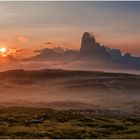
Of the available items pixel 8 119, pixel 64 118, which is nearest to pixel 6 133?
pixel 8 119

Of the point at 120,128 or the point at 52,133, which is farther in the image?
the point at 120,128

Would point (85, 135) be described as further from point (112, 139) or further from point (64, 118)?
point (64, 118)

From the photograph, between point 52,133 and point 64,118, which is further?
point 64,118

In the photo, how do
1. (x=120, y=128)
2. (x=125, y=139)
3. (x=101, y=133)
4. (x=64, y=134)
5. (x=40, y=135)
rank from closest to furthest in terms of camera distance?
(x=125, y=139) → (x=40, y=135) → (x=64, y=134) → (x=101, y=133) → (x=120, y=128)

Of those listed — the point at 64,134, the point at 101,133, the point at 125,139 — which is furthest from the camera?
the point at 101,133

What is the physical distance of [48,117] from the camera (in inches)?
4097

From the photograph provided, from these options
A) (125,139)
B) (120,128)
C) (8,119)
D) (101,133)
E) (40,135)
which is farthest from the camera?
(8,119)

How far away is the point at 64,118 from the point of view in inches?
4090

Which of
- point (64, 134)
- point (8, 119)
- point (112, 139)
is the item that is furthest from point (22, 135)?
point (8, 119)

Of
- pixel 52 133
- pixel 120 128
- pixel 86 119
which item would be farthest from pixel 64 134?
pixel 86 119

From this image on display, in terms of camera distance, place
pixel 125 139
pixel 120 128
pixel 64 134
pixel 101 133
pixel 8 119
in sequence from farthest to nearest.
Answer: pixel 8 119, pixel 120 128, pixel 101 133, pixel 64 134, pixel 125 139

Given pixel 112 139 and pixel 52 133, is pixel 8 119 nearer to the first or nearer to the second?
Result: pixel 52 133

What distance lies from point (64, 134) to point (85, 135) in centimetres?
344

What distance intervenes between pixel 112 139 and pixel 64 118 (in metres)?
47.4
